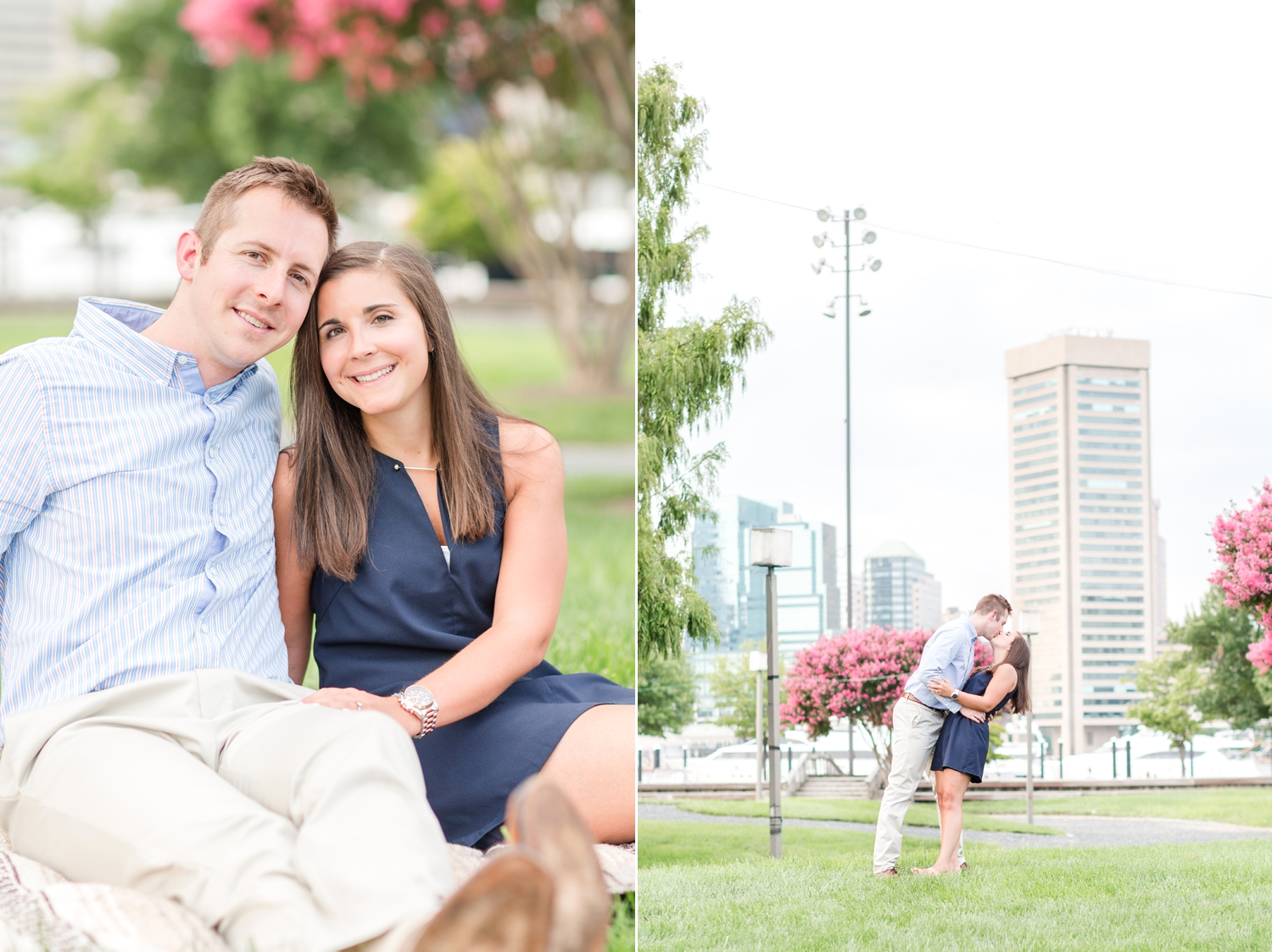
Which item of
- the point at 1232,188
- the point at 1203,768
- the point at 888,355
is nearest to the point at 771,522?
the point at 888,355

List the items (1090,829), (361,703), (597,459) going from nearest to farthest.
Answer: (361,703)
(1090,829)
(597,459)

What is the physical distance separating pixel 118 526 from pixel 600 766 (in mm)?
985

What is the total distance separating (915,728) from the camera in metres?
2.76

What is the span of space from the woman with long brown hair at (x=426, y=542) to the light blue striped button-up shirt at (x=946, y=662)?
718mm

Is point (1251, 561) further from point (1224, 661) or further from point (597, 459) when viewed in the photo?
point (597, 459)

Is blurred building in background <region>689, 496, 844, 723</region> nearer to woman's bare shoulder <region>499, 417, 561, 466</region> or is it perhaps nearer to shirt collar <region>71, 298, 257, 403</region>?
woman's bare shoulder <region>499, 417, 561, 466</region>

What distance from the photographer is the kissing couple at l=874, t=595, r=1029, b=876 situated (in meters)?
2.75

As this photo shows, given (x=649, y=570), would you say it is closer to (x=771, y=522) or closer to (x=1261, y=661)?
(x=771, y=522)

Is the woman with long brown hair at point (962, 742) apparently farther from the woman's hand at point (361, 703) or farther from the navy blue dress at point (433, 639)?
the woman's hand at point (361, 703)

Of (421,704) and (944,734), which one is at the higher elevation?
(421,704)

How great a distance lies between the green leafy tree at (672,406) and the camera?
9.36ft

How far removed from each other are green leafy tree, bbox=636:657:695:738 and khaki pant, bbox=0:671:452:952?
0.99 meters

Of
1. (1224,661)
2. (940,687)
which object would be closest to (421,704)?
(940,687)

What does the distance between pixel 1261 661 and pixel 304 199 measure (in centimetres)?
238
